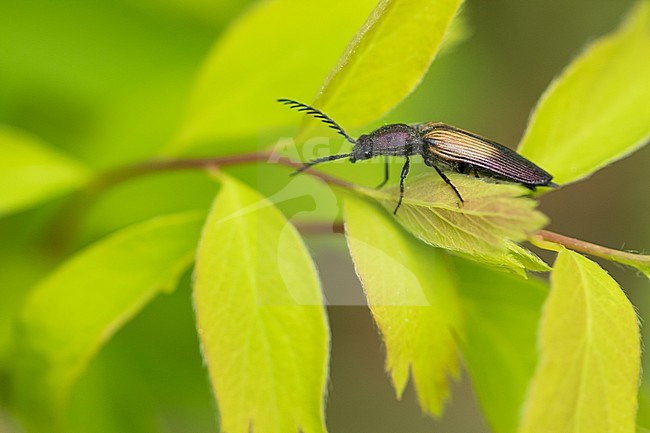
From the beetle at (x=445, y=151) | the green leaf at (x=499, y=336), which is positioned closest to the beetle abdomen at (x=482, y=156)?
the beetle at (x=445, y=151)

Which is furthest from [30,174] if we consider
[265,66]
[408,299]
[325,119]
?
[408,299]

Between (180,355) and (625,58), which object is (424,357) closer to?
(625,58)

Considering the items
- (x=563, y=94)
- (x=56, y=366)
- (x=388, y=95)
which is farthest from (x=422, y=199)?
(x=56, y=366)

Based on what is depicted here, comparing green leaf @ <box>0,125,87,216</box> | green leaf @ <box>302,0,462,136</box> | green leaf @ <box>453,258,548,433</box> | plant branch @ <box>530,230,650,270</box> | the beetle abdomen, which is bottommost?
green leaf @ <box>453,258,548,433</box>

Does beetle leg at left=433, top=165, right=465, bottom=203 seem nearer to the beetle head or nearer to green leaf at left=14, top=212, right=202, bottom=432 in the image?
the beetle head

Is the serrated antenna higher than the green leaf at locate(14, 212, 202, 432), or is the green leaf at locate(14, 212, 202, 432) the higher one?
the serrated antenna

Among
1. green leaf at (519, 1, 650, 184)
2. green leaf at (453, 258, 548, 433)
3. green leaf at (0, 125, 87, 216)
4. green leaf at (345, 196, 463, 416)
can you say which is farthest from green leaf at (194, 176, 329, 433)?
green leaf at (0, 125, 87, 216)

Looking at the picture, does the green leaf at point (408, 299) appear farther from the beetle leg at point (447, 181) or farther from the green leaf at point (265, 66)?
the green leaf at point (265, 66)
